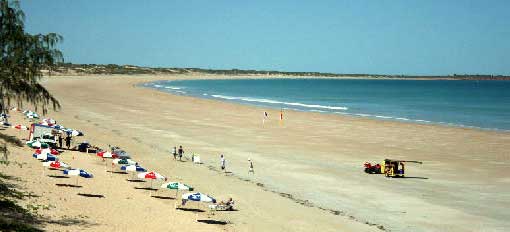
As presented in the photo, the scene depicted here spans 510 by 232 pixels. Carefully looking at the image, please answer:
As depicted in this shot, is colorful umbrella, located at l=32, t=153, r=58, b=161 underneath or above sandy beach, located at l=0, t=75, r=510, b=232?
above

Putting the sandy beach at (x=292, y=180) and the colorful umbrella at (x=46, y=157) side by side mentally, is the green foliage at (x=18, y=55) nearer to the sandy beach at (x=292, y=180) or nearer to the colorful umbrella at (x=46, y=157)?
the sandy beach at (x=292, y=180)

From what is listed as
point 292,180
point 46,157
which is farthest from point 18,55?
point 292,180

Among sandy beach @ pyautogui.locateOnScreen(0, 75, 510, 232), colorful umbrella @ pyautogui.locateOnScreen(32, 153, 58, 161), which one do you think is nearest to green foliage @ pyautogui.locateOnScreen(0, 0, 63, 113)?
sandy beach @ pyautogui.locateOnScreen(0, 75, 510, 232)

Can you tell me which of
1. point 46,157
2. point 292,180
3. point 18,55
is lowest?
point 292,180

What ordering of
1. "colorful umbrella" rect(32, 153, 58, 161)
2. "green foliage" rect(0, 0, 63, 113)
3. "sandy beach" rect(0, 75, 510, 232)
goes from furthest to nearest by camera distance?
1. "colorful umbrella" rect(32, 153, 58, 161)
2. "sandy beach" rect(0, 75, 510, 232)
3. "green foliage" rect(0, 0, 63, 113)

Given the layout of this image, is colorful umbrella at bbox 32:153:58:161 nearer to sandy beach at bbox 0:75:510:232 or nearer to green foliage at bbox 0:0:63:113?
sandy beach at bbox 0:75:510:232

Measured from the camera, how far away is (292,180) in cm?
2922

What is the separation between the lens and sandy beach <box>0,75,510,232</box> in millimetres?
20672

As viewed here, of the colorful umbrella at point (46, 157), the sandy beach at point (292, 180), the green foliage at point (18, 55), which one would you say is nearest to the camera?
the green foliage at point (18, 55)

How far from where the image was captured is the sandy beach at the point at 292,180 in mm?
20672

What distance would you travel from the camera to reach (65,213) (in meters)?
18.7

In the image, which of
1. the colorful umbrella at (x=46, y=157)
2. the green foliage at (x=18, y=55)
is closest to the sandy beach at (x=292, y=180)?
the colorful umbrella at (x=46, y=157)

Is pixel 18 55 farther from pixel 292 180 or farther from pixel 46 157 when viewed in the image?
pixel 292 180

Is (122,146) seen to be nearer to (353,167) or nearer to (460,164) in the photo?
(353,167)
